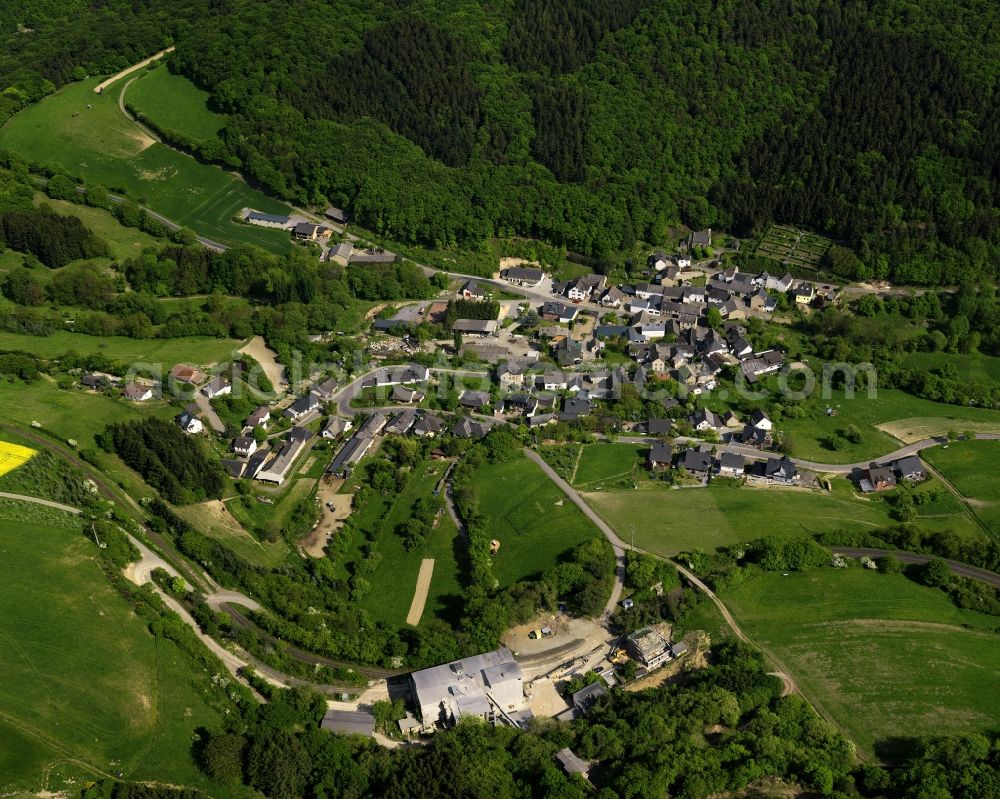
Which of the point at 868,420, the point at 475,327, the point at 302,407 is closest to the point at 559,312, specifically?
the point at 475,327

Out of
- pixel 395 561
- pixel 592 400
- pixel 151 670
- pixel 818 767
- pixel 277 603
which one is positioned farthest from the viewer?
pixel 592 400

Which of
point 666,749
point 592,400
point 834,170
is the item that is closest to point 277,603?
point 666,749

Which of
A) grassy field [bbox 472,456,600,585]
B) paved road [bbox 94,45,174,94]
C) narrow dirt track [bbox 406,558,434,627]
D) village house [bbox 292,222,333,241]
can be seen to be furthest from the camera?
paved road [bbox 94,45,174,94]

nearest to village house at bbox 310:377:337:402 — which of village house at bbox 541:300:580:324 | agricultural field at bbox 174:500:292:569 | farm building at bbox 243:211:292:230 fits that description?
agricultural field at bbox 174:500:292:569

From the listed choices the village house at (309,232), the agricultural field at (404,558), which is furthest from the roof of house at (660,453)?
the village house at (309,232)

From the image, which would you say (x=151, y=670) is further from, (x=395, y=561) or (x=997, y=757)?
(x=997, y=757)

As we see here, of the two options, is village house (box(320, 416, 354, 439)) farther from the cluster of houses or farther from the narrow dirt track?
the cluster of houses

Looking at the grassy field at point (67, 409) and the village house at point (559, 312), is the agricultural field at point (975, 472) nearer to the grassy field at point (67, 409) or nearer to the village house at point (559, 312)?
the village house at point (559, 312)
